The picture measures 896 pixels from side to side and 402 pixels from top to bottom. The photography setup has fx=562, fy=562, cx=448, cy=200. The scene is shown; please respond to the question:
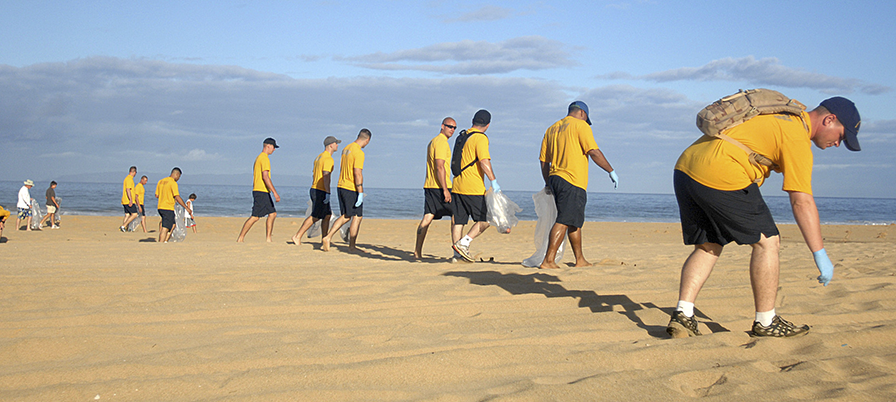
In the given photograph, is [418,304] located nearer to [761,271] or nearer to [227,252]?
[761,271]

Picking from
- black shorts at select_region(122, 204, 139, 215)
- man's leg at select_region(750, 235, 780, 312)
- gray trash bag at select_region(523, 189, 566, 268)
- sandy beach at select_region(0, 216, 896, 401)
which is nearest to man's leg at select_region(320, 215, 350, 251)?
sandy beach at select_region(0, 216, 896, 401)

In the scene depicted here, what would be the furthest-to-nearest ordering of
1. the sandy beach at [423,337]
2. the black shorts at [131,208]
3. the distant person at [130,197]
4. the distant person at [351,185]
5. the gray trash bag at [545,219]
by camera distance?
the black shorts at [131,208] → the distant person at [130,197] → the distant person at [351,185] → the gray trash bag at [545,219] → the sandy beach at [423,337]

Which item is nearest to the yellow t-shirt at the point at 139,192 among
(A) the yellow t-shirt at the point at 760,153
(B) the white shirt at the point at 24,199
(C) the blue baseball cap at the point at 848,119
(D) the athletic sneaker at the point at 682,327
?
(B) the white shirt at the point at 24,199

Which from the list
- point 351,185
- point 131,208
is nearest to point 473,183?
point 351,185

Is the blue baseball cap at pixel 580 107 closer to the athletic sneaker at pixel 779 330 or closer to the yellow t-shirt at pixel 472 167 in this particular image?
the yellow t-shirt at pixel 472 167

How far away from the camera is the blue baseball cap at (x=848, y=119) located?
2.71 m

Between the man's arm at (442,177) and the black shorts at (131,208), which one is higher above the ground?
the man's arm at (442,177)

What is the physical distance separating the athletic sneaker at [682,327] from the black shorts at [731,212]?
16.9 inches

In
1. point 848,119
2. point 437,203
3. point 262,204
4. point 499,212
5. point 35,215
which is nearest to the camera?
point 848,119

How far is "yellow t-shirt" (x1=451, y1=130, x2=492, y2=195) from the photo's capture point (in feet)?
21.1

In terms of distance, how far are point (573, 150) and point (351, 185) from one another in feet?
12.0

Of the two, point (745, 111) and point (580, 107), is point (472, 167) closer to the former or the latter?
point (580, 107)

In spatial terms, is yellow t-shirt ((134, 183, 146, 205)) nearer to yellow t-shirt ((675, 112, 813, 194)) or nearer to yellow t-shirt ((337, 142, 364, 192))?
yellow t-shirt ((337, 142, 364, 192))

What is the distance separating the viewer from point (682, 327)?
9.44 ft
